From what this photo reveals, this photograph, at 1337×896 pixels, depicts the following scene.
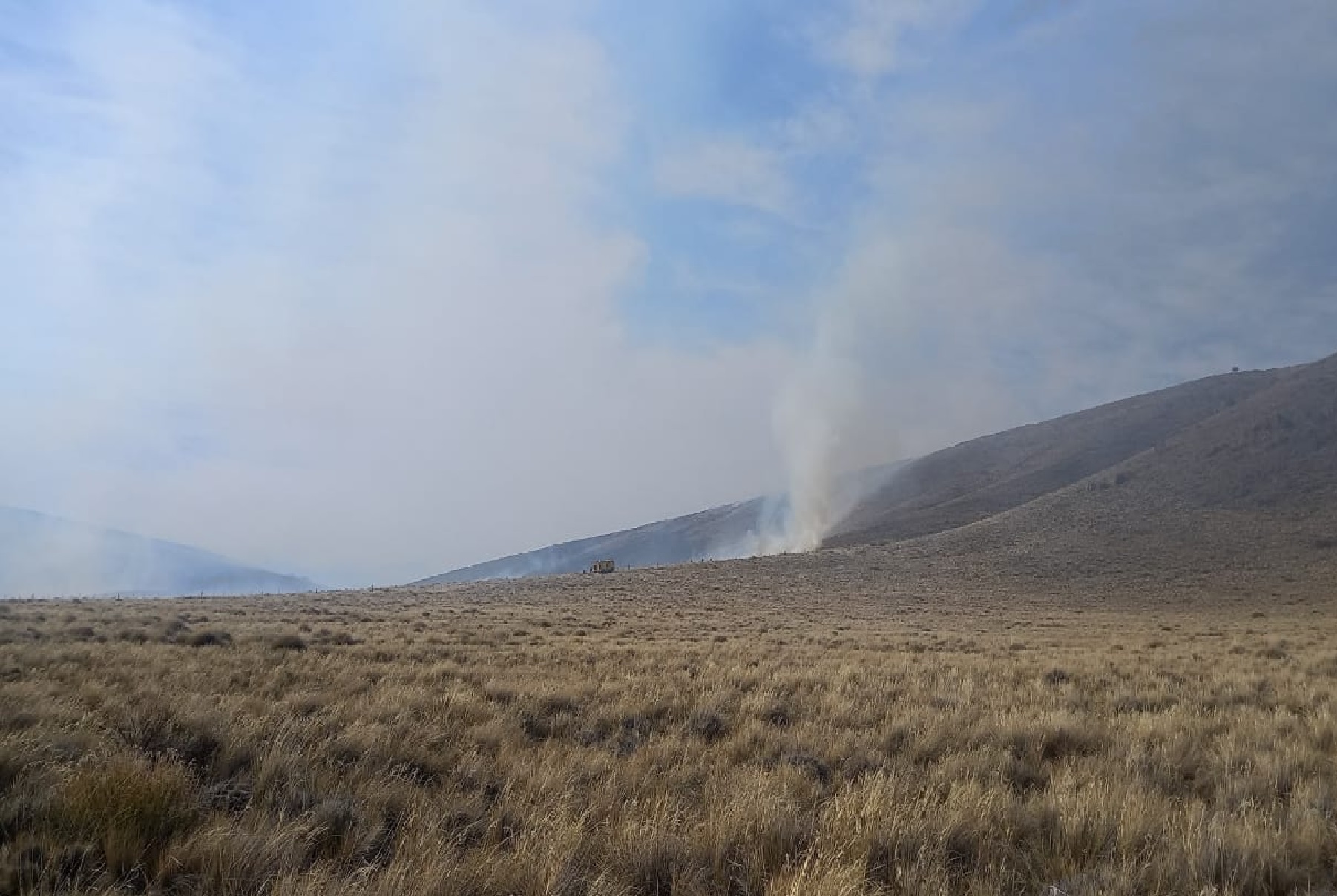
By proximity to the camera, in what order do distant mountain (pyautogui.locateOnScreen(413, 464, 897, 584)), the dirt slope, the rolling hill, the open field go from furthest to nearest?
distant mountain (pyautogui.locateOnScreen(413, 464, 897, 584)) < the dirt slope < the rolling hill < the open field

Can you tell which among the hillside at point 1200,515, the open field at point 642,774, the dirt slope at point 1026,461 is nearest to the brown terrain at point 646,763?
the open field at point 642,774

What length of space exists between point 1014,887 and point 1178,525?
8140 centimetres

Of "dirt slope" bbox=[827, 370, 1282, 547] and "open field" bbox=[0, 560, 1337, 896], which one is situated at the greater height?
"dirt slope" bbox=[827, 370, 1282, 547]

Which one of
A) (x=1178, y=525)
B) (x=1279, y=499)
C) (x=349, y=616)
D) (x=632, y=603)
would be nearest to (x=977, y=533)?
(x=1178, y=525)

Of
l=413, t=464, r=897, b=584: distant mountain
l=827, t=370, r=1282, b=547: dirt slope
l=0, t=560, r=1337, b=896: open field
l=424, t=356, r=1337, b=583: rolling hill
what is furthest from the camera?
l=413, t=464, r=897, b=584: distant mountain

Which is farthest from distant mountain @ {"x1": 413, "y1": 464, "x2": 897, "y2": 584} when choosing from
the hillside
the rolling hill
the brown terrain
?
the brown terrain

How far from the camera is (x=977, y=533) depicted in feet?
248

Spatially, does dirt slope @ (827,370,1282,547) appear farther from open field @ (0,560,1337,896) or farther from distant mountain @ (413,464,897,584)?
open field @ (0,560,1337,896)

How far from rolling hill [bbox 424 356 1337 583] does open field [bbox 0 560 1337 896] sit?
57367mm

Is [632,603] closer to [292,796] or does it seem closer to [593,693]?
[593,693]

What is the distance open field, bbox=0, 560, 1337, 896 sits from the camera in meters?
3.90

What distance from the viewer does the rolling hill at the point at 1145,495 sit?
63.5 metres

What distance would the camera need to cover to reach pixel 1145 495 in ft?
261

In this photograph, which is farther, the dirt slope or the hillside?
the dirt slope
